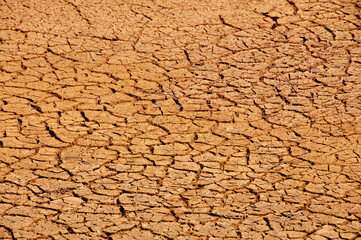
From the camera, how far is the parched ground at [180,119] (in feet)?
10.7

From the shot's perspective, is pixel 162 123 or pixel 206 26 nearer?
pixel 162 123

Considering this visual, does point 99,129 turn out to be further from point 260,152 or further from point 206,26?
point 206,26

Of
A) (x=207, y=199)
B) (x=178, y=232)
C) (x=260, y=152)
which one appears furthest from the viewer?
(x=260, y=152)

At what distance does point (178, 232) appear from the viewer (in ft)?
10.3

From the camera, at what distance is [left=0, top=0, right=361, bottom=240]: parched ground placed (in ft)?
10.7

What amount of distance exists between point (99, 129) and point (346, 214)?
1824 mm

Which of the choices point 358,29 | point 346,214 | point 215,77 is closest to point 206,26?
point 215,77

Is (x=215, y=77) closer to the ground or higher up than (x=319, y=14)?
closer to the ground

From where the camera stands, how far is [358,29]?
5.46 meters

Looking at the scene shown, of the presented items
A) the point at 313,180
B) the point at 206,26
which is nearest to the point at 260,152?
the point at 313,180

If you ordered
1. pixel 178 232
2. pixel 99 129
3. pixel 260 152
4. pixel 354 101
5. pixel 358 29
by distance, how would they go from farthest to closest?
pixel 358 29 → pixel 354 101 → pixel 99 129 → pixel 260 152 → pixel 178 232

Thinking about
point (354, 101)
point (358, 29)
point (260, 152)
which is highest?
point (358, 29)

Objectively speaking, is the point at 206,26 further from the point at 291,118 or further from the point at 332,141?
the point at 332,141

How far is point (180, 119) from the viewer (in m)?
4.25
